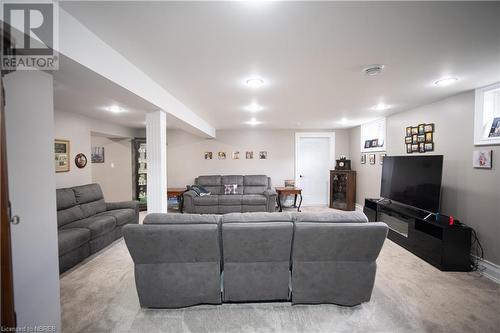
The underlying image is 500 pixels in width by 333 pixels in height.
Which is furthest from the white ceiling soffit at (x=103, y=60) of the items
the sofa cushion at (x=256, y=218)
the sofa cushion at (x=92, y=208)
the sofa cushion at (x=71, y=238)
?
the sofa cushion at (x=92, y=208)

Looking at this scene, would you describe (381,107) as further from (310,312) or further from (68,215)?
(68,215)

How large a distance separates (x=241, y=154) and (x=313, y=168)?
2239 millimetres

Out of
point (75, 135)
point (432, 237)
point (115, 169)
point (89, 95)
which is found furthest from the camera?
point (115, 169)

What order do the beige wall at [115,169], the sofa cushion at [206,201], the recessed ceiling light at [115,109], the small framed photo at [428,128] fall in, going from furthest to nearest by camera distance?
1. the beige wall at [115,169]
2. the sofa cushion at [206,201]
3. the recessed ceiling light at [115,109]
4. the small framed photo at [428,128]

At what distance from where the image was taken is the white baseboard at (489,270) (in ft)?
8.46

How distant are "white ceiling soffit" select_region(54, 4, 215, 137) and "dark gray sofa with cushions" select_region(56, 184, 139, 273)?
2.06m

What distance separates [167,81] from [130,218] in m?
2.77

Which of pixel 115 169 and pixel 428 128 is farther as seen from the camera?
pixel 115 169

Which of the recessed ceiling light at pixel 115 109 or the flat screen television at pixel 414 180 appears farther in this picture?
the recessed ceiling light at pixel 115 109

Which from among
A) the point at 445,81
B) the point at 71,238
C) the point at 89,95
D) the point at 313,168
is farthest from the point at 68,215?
the point at 313,168

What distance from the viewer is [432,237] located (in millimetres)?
2943

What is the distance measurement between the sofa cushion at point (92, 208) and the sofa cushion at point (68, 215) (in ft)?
0.31

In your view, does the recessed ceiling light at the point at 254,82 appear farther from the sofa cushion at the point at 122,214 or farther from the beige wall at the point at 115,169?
the beige wall at the point at 115,169

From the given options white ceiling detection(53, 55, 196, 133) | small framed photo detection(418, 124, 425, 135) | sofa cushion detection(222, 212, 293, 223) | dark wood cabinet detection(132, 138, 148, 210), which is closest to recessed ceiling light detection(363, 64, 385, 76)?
sofa cushion detection(222, 212, 293, 223)
